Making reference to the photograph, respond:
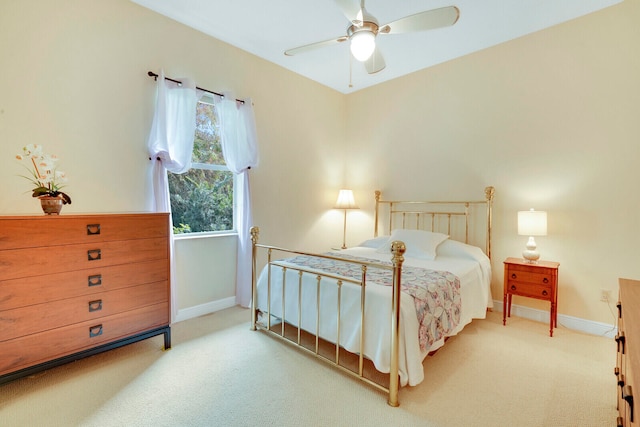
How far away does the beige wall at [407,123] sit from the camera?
226 centimetres

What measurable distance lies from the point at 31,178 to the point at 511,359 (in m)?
3.85

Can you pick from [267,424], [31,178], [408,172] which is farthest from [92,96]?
[408,172]

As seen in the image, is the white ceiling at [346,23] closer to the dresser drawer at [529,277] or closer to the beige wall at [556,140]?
the beige wall at [556,140]

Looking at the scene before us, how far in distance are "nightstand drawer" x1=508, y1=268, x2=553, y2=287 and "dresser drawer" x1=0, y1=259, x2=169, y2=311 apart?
315cm

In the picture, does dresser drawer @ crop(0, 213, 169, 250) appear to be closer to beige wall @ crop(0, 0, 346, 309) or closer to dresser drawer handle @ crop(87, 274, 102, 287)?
dresser drawer handle @ crop(87, 274, 102, 287)

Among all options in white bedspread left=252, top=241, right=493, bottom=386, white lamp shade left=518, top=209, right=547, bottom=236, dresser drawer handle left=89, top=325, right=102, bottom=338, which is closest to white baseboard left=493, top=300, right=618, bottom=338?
white bedspread left=252, top=241, right=493, bottom=386

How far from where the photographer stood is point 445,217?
373 cm

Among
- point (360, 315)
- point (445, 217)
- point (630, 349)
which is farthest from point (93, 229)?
point (445, 217)

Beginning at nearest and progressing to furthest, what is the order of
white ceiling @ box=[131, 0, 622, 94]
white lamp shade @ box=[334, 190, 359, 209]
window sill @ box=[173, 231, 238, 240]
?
white ceiling @ box=[131, 0, 622, 94], window sill @ box=[173, 231, 238, 240], white lamp shade @ box=[334, 190, 359, 209]

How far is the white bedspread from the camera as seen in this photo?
1844 millimetres

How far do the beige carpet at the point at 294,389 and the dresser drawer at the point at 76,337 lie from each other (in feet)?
0.76

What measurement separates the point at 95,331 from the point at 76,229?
720mm

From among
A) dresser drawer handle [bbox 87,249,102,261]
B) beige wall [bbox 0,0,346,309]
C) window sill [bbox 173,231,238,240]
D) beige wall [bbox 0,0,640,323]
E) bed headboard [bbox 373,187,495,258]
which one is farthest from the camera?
bed headboard [bbox 373,187,495,258]

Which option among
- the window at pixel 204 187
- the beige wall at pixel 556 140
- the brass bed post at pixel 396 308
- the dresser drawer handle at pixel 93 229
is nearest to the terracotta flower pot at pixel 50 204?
the dresser drawer handle at pixel 93 229
